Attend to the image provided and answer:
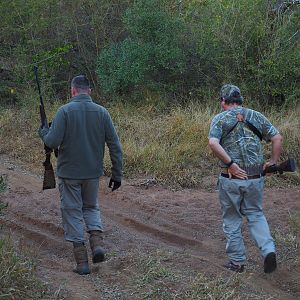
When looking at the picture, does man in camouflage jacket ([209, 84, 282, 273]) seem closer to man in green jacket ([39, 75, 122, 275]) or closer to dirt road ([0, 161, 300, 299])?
dirt road ([0, 161, 300, 299])

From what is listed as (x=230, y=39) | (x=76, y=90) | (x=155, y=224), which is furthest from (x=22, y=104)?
(x=76, y=90)

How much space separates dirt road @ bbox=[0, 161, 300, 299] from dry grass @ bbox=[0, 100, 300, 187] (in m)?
0.41

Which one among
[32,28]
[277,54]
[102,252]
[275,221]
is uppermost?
[32,28]

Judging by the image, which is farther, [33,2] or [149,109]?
[33,2]

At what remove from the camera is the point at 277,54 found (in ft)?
38.5

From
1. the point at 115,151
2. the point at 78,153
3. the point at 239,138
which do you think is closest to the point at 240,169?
the point at 239,138

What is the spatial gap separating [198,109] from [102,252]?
576 centimetres

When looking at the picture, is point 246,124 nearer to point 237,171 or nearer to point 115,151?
point 237,171

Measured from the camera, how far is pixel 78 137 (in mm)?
5742

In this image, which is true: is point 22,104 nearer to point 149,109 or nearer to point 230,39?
point 149,109

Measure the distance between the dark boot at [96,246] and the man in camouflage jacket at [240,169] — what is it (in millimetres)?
1186

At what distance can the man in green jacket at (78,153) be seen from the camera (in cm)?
571

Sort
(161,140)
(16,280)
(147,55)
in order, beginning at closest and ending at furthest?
(16,280)
(161,140)
(147,55)

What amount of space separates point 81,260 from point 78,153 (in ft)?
3.17
